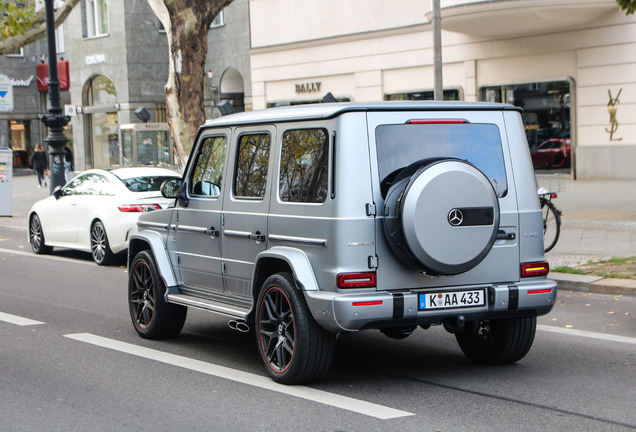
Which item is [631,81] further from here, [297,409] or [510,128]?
[297,409]

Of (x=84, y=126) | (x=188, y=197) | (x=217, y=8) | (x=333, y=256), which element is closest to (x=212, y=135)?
(x=188, y=197)

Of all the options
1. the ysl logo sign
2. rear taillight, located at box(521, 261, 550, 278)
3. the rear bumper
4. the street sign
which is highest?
the street sign

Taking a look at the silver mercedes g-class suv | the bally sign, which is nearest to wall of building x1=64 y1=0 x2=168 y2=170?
the bally sign

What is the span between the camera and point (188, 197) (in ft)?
25.4

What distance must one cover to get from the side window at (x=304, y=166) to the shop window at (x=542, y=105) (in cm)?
2005

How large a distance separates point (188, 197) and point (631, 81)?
18811 millimetres

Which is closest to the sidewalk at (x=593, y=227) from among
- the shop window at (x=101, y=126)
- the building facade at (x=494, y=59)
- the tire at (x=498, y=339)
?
the building facade at (x=494, y=59)

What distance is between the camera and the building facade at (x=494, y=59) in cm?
2398

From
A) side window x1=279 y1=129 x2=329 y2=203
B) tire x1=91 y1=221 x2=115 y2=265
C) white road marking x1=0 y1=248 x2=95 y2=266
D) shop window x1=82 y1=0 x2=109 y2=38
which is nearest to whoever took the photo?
side window x1=279 y1=129 x2=329 y2=203

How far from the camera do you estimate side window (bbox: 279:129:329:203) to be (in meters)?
6.18

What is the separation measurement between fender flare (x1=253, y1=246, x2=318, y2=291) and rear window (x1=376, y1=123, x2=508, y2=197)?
0.69 meters

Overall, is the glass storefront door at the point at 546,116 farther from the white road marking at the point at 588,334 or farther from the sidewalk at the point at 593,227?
the white road marking at the point at 588,334

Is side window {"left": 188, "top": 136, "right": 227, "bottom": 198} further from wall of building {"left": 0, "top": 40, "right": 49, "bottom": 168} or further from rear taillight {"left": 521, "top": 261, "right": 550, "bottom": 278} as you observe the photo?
wall of building {"left": 0, "top": 40, "right": 49, "bottom": 168}

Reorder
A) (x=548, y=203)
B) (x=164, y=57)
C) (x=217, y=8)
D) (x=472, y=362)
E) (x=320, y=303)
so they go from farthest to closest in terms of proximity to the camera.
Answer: (x=164, y=57) < (x=217, y=8) < (x=548, y=203) < (x=472, y=362) < (x=320, y=303)
